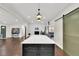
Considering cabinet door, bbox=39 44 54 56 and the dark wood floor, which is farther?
the dark wood floor

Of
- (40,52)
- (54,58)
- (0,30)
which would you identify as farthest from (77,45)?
(0,30)

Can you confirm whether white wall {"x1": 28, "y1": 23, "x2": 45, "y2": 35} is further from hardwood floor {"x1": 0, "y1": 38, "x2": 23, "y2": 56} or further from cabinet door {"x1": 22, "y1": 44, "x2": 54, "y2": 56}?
cabinet door {"x1": 22, "y1": 44, "x2": 54, "y2": 56}

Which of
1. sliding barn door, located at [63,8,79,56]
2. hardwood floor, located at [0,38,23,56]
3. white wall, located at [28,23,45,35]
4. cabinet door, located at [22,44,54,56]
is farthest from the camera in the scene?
white wall, located at [28,23,45,35]

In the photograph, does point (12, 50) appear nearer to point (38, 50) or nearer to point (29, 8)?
point (29, 8)

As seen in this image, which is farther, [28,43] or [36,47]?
[36,47]

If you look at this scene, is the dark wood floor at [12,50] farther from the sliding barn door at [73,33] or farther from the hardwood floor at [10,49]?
A: the sliding barn door at [73,33]

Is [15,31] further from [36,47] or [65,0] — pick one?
[65,0]

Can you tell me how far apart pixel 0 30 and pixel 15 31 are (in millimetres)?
2512

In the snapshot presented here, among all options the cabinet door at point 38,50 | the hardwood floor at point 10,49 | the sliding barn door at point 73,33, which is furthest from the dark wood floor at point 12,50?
the cabinet door at point 38,50

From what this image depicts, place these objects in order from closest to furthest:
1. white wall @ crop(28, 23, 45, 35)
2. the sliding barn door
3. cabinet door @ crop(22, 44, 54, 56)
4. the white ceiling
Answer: cabinet door @ crop(22, 44, 54, 56) < the sliding barn door < the white ceiling < white wall @ crop(28, 23, 45, 35)

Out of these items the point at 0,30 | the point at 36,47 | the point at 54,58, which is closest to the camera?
the point at 54,58

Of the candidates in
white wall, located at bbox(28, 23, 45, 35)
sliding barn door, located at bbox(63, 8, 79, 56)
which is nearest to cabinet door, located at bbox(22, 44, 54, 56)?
sliding barn door, located at bbox(63, 8, 79, 56)

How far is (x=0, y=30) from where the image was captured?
17078 millimetres

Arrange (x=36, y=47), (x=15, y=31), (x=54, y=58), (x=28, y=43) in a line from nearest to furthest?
(x=54, y=58), (x=28, y=43), (x=36, y=47), (x=15, y=31)
